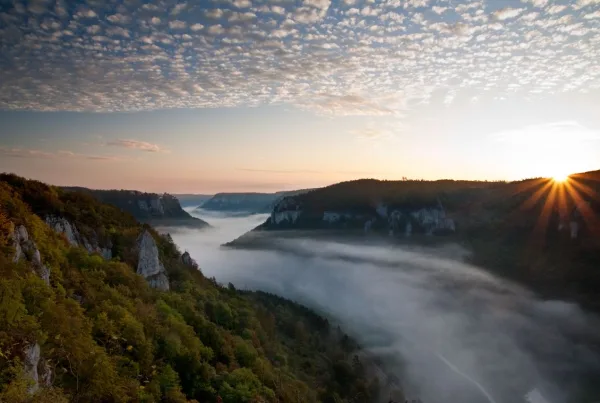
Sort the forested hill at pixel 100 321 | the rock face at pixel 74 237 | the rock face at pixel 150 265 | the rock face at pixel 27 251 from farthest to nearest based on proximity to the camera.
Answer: the rock face at pixel 150 265
the rock face at pixel 74 237
the rock face at pixel 27 251
the forested hill at pixel 100 321

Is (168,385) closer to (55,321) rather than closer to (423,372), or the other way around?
(55,321)

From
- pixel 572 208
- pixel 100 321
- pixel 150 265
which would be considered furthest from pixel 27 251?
pixel 572 208

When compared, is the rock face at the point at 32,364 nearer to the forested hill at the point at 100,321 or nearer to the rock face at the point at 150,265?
the forested hill at the point at 100,321

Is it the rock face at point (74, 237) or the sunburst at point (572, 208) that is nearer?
the rock face at point (74, 237)

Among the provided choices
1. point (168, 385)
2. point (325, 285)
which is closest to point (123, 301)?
point (168, 385)

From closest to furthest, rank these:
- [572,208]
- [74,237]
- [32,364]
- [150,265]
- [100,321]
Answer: [32,364], [100,321], [74,237], [150,265], [572,208]

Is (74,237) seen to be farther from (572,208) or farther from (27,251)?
(572,208)

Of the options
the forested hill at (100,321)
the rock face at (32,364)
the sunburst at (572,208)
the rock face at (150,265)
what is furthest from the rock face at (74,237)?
the sunburst at (572,208)
